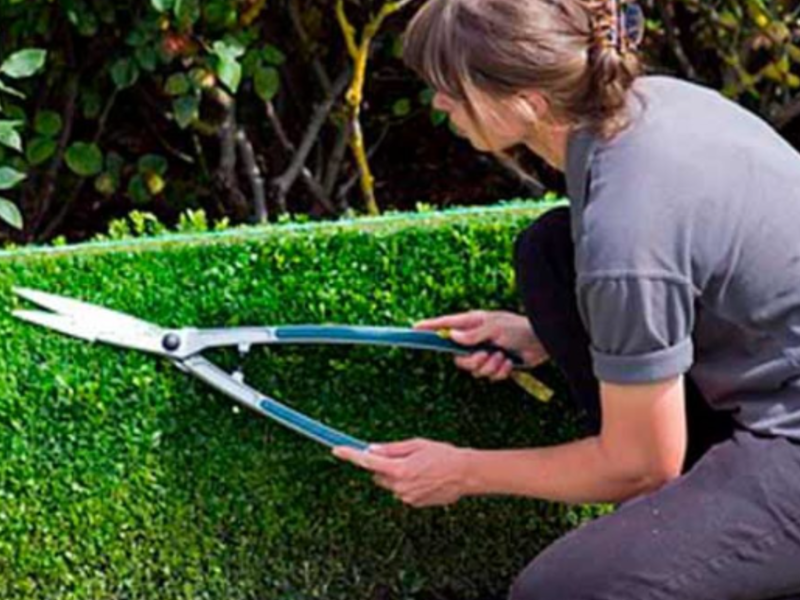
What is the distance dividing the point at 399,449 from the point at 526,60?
81cm

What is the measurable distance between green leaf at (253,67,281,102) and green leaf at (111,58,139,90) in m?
0.28

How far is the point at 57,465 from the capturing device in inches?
121

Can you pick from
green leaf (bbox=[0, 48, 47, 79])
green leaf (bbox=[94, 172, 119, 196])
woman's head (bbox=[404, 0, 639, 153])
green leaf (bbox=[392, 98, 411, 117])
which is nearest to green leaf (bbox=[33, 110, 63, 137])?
green leaf (bbox=[94, 172, 119, 196])

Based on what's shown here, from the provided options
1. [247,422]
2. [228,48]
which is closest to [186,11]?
[228,48]

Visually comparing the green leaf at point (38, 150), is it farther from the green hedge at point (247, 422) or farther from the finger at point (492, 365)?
the finger at point (492, 365)

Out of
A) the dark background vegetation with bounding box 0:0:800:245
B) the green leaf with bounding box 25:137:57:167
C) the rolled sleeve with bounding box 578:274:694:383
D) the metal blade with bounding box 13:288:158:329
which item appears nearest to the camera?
the rolled sleeve with bounding box 578:274:694:383

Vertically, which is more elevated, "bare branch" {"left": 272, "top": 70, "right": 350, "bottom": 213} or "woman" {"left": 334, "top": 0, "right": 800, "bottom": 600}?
"woman" {"left": 334, "top": 0, "right": 800, "bottom": 600}

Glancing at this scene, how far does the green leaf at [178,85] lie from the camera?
12.6 ft

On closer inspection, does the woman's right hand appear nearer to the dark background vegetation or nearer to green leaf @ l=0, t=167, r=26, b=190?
the dark background vegetation

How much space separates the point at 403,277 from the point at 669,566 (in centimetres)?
88

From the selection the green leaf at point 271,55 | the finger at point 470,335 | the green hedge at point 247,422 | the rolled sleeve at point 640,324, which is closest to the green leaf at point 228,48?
the green leaf at point 271,55

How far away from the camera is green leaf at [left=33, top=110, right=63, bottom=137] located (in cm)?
399

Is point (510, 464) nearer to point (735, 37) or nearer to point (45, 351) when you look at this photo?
point (45, 351)

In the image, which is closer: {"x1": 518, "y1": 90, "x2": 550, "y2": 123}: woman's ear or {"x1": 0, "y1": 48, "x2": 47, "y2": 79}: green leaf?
{"x1": 518, "y1": 90, "x2": 550, "y2": 123}: woman's ear
